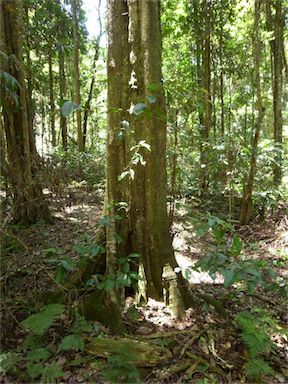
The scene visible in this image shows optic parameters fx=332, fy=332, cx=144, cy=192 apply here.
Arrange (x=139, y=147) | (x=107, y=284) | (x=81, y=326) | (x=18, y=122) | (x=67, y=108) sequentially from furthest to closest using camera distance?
(x=18, y=122) → (x=139, y=147) → (x=81, y=326) → (x=107, y=284) → (x=67, y=108)

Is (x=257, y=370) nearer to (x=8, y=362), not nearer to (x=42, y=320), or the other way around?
(x=42, y=320)

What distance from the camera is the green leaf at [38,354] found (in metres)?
2.74

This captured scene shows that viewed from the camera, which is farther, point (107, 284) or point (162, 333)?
point (162, 333)

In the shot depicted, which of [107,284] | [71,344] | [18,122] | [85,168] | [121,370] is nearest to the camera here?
[121,370]

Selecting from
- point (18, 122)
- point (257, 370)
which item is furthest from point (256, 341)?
point (18, 122)

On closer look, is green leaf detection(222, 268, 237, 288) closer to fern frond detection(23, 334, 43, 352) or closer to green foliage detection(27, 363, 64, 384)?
green foliage detection(27, 363, 64, 384)

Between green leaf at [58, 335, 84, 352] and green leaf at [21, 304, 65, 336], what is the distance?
0.64 feet

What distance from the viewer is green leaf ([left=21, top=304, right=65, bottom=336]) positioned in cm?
280

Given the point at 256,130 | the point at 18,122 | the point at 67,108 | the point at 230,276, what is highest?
the point at 18,122

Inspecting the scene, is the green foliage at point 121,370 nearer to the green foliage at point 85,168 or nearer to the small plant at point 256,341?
the small plant at point 256,341

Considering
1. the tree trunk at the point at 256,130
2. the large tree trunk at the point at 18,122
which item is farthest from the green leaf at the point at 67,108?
the tree trunk at the point at 256,130

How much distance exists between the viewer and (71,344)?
9.30 ft

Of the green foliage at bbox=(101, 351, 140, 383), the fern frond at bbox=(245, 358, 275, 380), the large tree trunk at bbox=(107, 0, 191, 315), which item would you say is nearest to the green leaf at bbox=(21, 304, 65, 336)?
the green foliage at bbox=(101, 351, 140, 383)

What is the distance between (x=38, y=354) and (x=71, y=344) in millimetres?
274
